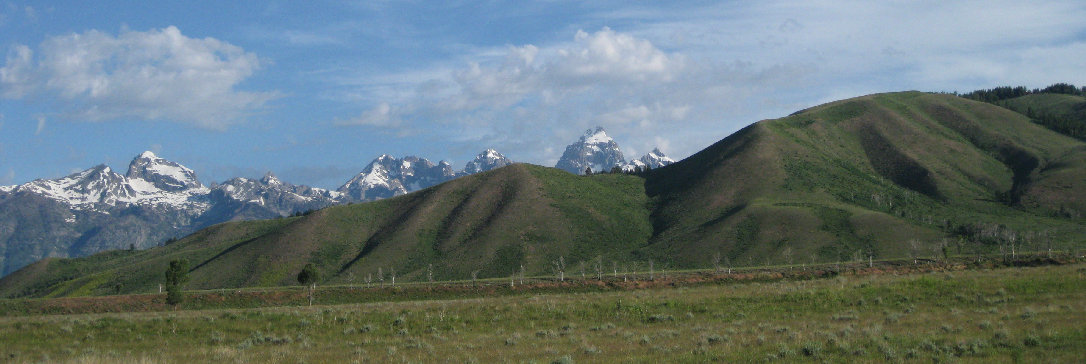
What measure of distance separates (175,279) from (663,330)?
2340 inches

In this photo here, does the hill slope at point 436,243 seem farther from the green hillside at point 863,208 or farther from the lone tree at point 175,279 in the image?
the lone tree at point 175,279

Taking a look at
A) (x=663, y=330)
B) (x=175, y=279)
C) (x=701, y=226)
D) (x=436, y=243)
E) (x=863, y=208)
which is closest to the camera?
(x=663, y=330)

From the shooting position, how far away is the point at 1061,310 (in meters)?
29.4

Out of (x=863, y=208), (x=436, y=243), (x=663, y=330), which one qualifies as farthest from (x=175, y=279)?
(x=863, y=208)

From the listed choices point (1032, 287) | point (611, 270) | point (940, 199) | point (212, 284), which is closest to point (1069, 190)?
point (940, 199)

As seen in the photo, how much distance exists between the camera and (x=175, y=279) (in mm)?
73812

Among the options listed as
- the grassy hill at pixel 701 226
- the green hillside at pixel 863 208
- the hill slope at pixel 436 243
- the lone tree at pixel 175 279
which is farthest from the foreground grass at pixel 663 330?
the hill slope at pixel 436 243

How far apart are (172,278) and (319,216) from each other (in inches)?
4851

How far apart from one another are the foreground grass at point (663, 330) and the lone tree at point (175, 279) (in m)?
28.9

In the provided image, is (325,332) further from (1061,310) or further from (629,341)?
(1061,310)

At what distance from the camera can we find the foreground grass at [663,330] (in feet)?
77.4

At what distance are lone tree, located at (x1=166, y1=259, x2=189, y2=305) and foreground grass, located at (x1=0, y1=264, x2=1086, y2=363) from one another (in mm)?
28889

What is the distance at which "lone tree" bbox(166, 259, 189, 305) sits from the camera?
71.4 meters

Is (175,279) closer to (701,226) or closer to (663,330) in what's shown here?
(663,330)
